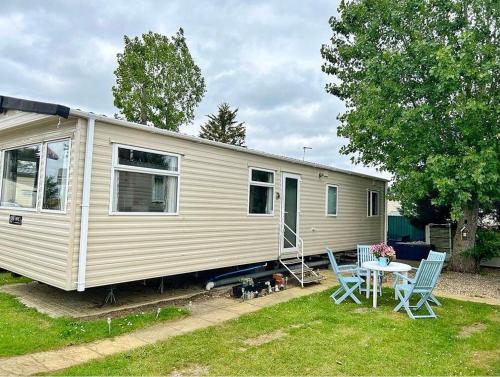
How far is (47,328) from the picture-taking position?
4.96 meters

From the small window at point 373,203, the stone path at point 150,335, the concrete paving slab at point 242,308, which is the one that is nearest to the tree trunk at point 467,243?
the small window at point 373,203

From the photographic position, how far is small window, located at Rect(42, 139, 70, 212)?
5676 mm

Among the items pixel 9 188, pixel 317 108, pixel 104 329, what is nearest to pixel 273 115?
pixel 317 108

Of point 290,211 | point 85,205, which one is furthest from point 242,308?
point 290,211

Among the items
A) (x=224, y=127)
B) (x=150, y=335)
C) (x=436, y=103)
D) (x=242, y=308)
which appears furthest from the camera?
(x=224, y=127)

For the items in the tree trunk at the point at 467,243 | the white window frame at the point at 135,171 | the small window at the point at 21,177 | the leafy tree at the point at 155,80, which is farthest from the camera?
the leafy tree at the point at 155,80

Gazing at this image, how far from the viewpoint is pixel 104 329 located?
499cm

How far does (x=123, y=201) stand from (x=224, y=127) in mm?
28935

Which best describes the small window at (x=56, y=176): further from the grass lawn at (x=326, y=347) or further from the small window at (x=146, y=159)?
the grass lawn at (x=326, y=347)

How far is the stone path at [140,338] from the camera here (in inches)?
152

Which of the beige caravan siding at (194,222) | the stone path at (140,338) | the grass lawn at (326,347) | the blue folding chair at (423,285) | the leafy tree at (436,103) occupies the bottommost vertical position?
the stone path at (140,338)

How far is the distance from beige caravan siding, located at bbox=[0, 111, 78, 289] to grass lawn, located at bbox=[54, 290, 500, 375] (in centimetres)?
201

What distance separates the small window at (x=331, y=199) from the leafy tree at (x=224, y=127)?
2354 centimetres

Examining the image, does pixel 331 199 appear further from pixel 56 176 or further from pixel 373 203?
pixel 56 176
